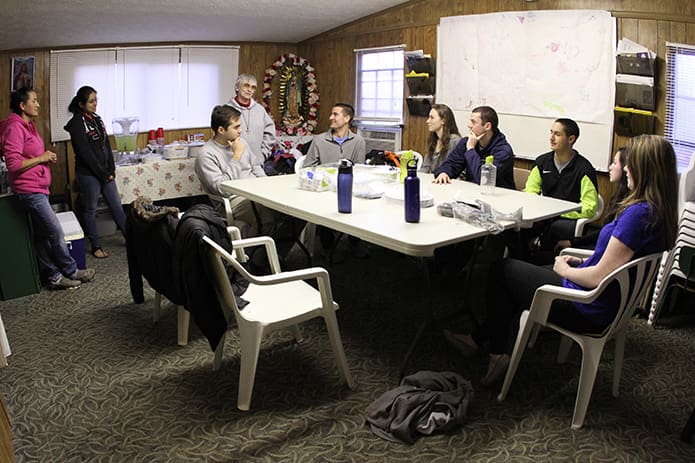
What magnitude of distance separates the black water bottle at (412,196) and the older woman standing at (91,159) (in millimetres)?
2752

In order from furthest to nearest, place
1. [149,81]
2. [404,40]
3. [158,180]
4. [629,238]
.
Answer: [149,81]
[404,40]
[158,180]
[629,238]

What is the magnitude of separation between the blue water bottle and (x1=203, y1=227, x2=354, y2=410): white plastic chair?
434 mm

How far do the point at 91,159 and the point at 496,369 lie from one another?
3307 mm

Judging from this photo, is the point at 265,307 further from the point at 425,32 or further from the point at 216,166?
the point at 425,32

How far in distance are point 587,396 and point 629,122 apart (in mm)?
2508

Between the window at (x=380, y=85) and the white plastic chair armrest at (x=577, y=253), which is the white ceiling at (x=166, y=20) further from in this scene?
the white plastic chair armrest at (x=577, y=253)

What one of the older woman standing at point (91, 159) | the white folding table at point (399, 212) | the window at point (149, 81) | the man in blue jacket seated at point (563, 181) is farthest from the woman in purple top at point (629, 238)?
the window at point (149, 81)

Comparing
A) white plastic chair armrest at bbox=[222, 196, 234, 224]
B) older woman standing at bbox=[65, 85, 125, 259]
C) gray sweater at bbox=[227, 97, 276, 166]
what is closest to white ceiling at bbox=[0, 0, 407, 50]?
older woman standing at bbox=[65, 85, 125, 259]

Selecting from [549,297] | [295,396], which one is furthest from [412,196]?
[295,396]

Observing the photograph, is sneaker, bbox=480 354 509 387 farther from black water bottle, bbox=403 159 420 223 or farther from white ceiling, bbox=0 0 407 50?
white ceiling, bbox=0 0 407 50

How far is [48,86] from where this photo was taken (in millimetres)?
5168

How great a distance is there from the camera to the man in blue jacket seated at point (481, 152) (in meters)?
3.89

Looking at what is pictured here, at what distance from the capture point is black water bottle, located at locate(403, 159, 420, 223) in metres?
2.62

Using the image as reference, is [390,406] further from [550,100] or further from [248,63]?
[248,63]
